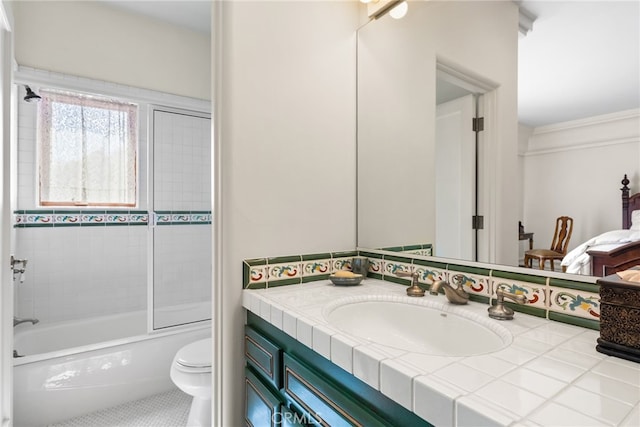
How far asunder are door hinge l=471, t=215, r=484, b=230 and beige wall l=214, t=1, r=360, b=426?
0.52 metres

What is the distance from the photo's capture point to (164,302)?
2.66m

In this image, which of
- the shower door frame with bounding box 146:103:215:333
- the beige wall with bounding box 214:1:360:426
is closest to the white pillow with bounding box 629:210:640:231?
the beige wall with bounding box 214:1:360:426

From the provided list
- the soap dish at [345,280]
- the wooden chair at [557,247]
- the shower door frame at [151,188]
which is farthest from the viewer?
the shower door frame at [151,188]

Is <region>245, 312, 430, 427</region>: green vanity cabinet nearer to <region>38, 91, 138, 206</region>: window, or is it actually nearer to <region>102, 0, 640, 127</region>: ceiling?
<region>102, 0, 640, 127</region>: ceiling

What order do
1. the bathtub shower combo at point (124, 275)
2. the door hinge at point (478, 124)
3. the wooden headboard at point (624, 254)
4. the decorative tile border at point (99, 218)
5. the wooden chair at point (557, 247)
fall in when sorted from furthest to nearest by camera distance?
the decorative tile border at point (99, 218), the bathtub shower combo at point (124, 275), the door hinge at point (478, 124), the wooden chair at point (557, 247), the wooden headboard at point (624, 254)

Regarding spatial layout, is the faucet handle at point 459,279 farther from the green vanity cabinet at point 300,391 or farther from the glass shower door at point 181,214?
the glass shower door at point 181,214

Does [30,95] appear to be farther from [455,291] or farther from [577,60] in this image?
[577,60]

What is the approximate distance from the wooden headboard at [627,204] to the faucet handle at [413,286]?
56cm

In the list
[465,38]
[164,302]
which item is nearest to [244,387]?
[465,38]

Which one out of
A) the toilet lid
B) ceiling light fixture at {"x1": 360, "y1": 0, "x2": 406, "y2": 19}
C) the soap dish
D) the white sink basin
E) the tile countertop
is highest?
ceiling light fixture at {"x1": 360, "y1": 0, "x2": 406, "y2": 19}

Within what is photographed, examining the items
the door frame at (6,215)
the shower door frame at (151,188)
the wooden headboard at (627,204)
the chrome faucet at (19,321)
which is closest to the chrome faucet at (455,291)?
the wooden headboard at (627,204)

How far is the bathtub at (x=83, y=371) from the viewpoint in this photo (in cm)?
175

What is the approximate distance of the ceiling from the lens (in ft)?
2.59

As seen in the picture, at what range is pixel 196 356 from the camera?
67.7 inches
